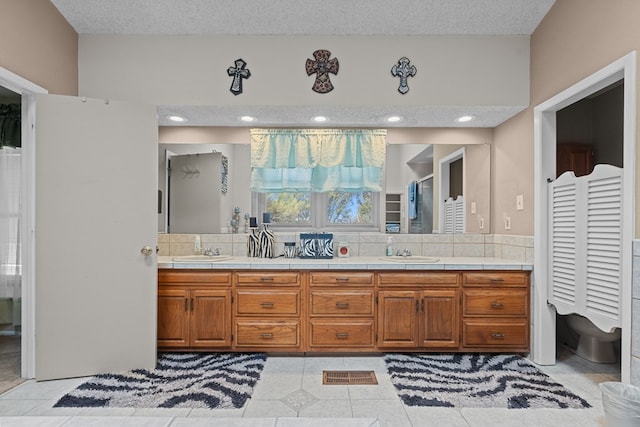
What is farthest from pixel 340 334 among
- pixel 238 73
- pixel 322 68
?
pixel 238 73

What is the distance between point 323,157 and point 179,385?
7.50 ft

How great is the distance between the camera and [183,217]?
364cm

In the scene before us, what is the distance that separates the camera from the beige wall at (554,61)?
221 centimetres

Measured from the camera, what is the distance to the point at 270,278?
9.87 ft

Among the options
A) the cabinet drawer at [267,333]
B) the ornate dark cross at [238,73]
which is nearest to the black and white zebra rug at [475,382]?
the cabinet drawer at [267,333]

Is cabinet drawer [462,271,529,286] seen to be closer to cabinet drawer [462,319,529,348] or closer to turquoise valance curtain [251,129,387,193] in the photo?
cabinet drawer [462,319,529,348]

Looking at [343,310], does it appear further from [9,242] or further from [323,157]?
[9,242]

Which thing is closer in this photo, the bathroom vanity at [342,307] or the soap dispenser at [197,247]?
the bathroom vanity at [342,307]

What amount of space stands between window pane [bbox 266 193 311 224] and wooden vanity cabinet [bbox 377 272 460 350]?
3.53 ft

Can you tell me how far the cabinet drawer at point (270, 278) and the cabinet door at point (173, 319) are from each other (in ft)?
1.55

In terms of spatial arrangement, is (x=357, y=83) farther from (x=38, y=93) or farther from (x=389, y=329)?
(x=38, y=93)

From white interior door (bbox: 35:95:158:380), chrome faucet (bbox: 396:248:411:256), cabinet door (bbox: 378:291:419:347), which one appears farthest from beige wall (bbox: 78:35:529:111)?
cabinet door (bbox: 378:291:419:347)

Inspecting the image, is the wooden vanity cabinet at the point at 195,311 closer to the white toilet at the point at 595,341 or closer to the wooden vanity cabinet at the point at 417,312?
the wooden vanity cabinet at the point at 417,312

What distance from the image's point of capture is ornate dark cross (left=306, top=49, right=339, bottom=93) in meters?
3.10
